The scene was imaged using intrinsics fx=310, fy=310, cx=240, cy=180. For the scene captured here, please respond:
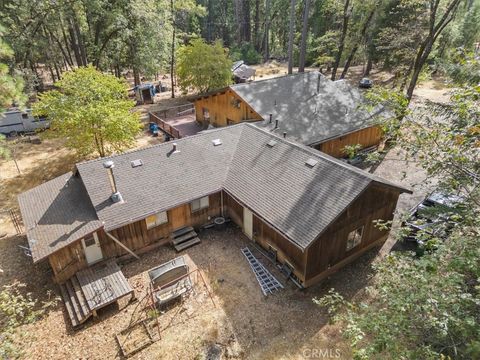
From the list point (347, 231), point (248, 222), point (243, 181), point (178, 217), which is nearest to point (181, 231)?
point (178, 217)

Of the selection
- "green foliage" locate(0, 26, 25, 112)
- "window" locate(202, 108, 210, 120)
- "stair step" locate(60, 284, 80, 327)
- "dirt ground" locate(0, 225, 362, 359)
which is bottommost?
"dirt ground" locate(0, 225, 362, 359)

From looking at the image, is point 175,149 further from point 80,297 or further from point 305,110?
point 305,110

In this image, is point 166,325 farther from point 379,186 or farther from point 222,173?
point 379,186

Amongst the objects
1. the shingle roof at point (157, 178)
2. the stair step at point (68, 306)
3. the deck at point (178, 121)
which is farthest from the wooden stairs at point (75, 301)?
the deck at point (178, 121)

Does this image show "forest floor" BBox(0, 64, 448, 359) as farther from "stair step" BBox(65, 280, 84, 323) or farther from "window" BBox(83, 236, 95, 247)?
"window" BBox(83, 236, 95, 247)

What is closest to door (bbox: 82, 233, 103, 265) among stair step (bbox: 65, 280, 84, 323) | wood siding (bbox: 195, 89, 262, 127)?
stair step (bbox: 65, 280, 84, 323)

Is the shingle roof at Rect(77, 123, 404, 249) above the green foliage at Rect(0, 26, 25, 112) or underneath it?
A: underneath
